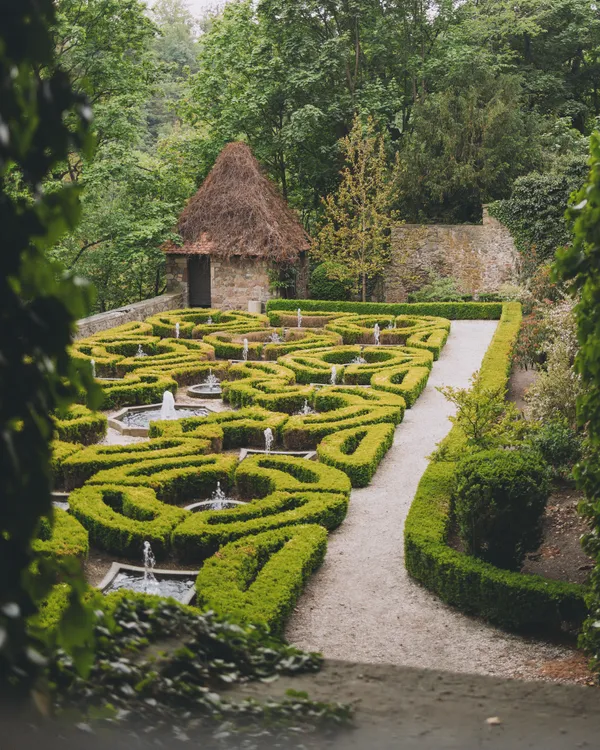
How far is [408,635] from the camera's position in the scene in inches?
278

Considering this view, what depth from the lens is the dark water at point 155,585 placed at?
770cm

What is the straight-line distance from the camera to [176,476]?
9.89m

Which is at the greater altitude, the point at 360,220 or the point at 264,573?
the point at 360,220

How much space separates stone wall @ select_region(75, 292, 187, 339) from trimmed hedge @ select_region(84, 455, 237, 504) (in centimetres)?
892

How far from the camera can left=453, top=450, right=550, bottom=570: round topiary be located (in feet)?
24.8

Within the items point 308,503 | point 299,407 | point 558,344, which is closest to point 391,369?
point 299,407

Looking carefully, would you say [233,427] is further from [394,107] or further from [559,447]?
[394,107]

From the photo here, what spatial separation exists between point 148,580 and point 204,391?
7953mm

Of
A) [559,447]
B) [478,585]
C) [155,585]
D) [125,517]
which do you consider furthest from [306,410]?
[478,585]

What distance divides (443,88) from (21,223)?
3118 cm

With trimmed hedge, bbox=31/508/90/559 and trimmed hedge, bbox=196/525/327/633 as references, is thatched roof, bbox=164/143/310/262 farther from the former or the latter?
trimmed hedge, bbox=196/525/327/633

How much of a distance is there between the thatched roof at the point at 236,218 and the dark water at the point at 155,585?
63.2 feet

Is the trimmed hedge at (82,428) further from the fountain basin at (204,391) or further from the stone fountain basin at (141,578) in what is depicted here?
the stone fountain basin at (141,578)

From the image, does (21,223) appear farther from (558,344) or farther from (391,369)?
(391,369)
